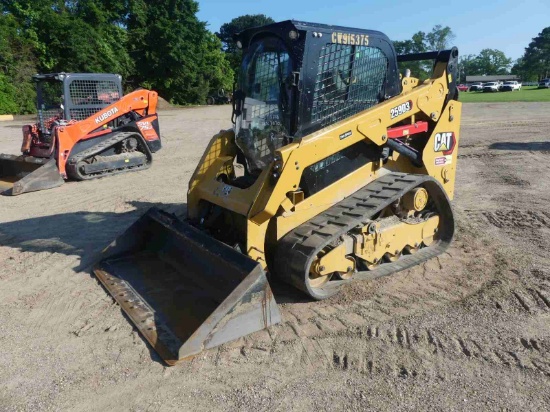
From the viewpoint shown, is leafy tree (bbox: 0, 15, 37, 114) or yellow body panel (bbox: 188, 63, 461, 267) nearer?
yellow body panel (bbox: 188, 63, 461, 267)

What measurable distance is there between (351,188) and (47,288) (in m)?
3.03

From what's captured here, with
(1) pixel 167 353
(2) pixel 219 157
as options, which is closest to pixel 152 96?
(2) pixel 219 157

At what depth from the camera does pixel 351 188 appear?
4.48 metres

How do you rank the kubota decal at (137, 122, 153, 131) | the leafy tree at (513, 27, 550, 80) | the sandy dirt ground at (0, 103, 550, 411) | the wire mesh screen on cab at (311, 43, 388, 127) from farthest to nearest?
the leafy tree at (513, 27, 550, 80) → the kubota decal at (137, 122, 153, 131) → the wire mesh screen on cab at (311, 43, 388, 127) → the sandy dirt ground at (0, 103, 550, 411)

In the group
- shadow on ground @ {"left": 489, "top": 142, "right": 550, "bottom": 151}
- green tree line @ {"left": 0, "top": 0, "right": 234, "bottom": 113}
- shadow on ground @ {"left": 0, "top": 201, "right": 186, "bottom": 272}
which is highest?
green tree line @ {"left": 0, "top": 0, "right": 234, "bottom": 113}

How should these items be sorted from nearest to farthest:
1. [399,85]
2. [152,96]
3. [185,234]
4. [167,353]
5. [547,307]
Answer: [167,353]
[547,307]
[185,234]
[399,85]
[152,96]

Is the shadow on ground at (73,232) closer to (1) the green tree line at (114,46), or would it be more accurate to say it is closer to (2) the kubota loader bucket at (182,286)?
(2) the kubota loader bucket at (182,286)

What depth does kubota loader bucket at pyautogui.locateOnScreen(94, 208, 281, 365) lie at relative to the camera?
3352 millimetres

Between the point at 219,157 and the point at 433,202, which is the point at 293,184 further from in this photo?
the point at 433,202

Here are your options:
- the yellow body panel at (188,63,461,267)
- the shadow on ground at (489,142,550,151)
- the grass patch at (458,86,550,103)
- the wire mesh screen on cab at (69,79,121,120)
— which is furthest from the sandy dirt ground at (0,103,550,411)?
the grass patch at (458,86,550,103)

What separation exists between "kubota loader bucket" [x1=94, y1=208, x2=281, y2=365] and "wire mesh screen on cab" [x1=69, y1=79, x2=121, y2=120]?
6301 millimetres

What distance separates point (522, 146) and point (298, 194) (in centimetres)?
937

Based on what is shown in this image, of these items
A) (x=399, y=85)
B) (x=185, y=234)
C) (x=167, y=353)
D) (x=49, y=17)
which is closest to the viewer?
(x=167, y=353)

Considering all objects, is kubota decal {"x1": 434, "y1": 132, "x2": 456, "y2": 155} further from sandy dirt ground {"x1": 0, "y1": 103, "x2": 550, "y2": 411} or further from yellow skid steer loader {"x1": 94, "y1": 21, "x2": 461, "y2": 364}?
sandy dirt ground {"x1": 0, "y1": 103, "x2": 550, "y2": 411}
